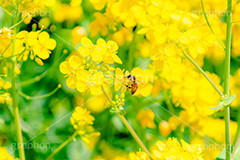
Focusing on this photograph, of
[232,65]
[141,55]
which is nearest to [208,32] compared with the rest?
[141,55]

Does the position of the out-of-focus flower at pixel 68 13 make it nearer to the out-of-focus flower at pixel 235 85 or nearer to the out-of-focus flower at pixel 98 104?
the out-of-focus flower at pixel 98 104

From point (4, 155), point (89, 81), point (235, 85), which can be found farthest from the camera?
point (235, 85)

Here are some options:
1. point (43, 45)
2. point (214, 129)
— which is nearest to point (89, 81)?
point (43, 45)

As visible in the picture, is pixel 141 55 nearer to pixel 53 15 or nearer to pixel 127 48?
pixel 127 48

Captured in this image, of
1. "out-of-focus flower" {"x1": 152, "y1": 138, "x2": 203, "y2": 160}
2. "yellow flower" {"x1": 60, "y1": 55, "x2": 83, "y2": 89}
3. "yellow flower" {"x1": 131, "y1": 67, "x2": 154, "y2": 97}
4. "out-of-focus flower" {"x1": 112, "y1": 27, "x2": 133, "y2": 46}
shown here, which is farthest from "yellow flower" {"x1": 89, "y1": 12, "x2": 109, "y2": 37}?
"out-of-focus flower" {"x1": 152, "y1": 138, "x2": 203, "y2": 160}

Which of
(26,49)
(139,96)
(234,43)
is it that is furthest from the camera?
(234,43)

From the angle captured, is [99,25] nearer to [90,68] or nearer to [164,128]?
[90,68]
